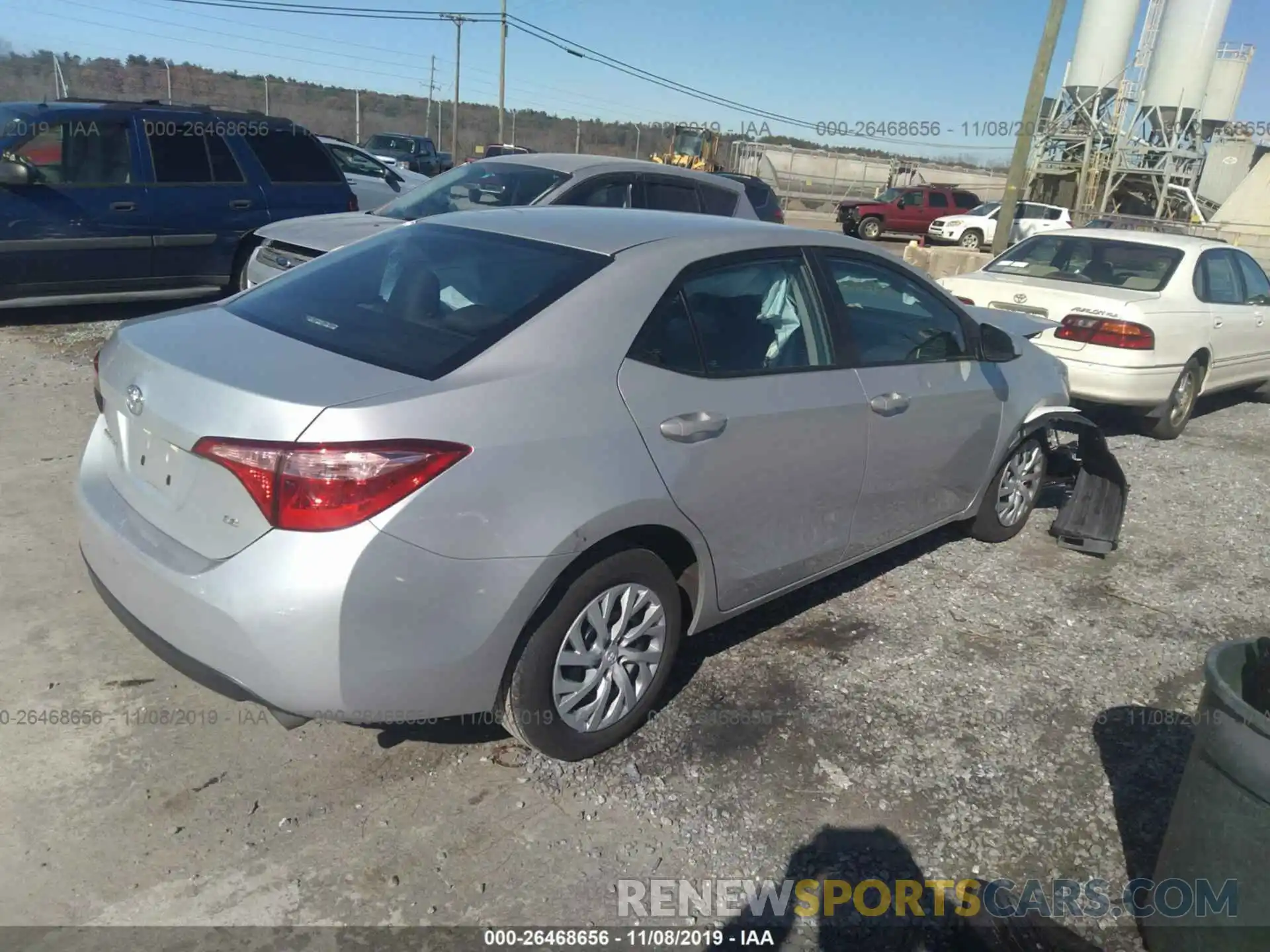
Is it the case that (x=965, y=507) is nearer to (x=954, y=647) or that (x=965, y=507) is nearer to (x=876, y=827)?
(x=954, y=647)

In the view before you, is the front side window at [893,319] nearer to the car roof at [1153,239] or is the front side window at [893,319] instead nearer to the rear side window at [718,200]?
the car roof at [1153,239]

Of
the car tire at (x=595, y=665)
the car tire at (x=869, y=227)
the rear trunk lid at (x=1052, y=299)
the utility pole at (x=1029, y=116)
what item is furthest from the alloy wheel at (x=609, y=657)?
the car tire at (x=869, y=227)

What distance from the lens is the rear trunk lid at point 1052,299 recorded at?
23.7 ft

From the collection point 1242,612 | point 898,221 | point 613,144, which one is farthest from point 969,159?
point 1242,612

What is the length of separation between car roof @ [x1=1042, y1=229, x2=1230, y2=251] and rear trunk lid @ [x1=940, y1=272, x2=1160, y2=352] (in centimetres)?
65

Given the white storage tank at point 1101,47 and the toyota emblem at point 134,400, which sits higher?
the white storage tank at point 1101,47

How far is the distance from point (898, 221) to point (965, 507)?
27782mm

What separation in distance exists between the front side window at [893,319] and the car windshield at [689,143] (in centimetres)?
3581

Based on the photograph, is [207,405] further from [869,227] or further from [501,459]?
[869,227]

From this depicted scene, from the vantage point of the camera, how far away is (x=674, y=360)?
3.16 metres

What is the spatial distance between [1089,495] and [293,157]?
7.78 metres

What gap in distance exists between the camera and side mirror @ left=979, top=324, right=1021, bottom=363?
458 centimetres

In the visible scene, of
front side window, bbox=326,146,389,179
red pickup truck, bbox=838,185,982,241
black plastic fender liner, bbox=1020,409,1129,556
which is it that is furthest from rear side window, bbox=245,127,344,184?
red pickup truck, bbox=838,185,982,241

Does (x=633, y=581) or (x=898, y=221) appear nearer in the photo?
(x=633, y=581)
